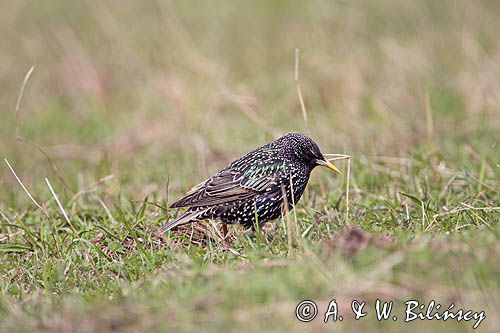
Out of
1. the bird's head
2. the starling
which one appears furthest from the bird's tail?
the bird's head

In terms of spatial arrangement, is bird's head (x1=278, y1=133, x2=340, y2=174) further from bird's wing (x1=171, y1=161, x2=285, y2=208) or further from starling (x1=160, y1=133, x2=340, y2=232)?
bird's wing (x1=171, y1=161, x2=285, y2=208)

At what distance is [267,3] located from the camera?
14445mm

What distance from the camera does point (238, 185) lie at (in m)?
6.50

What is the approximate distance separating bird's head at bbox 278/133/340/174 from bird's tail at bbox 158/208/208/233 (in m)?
0.81

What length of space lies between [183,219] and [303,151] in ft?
3.49

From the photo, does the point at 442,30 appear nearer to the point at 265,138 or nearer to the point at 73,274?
the point at 265,138

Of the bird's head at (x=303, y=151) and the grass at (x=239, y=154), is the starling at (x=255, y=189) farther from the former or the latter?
the grass at (x=239, y=154)

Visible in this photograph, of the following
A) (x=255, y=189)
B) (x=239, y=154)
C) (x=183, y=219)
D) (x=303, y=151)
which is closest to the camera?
(x=183, y=219)

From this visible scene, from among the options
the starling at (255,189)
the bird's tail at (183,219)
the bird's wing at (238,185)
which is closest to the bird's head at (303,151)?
the starling at (255,189)

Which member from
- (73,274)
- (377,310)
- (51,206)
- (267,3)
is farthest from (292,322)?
(267,3)

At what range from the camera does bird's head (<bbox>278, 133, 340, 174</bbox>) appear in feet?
21.6

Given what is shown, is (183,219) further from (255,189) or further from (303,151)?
(303,151)

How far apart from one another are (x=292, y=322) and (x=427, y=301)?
29.2 inches

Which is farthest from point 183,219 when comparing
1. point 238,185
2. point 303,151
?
point 303,151
